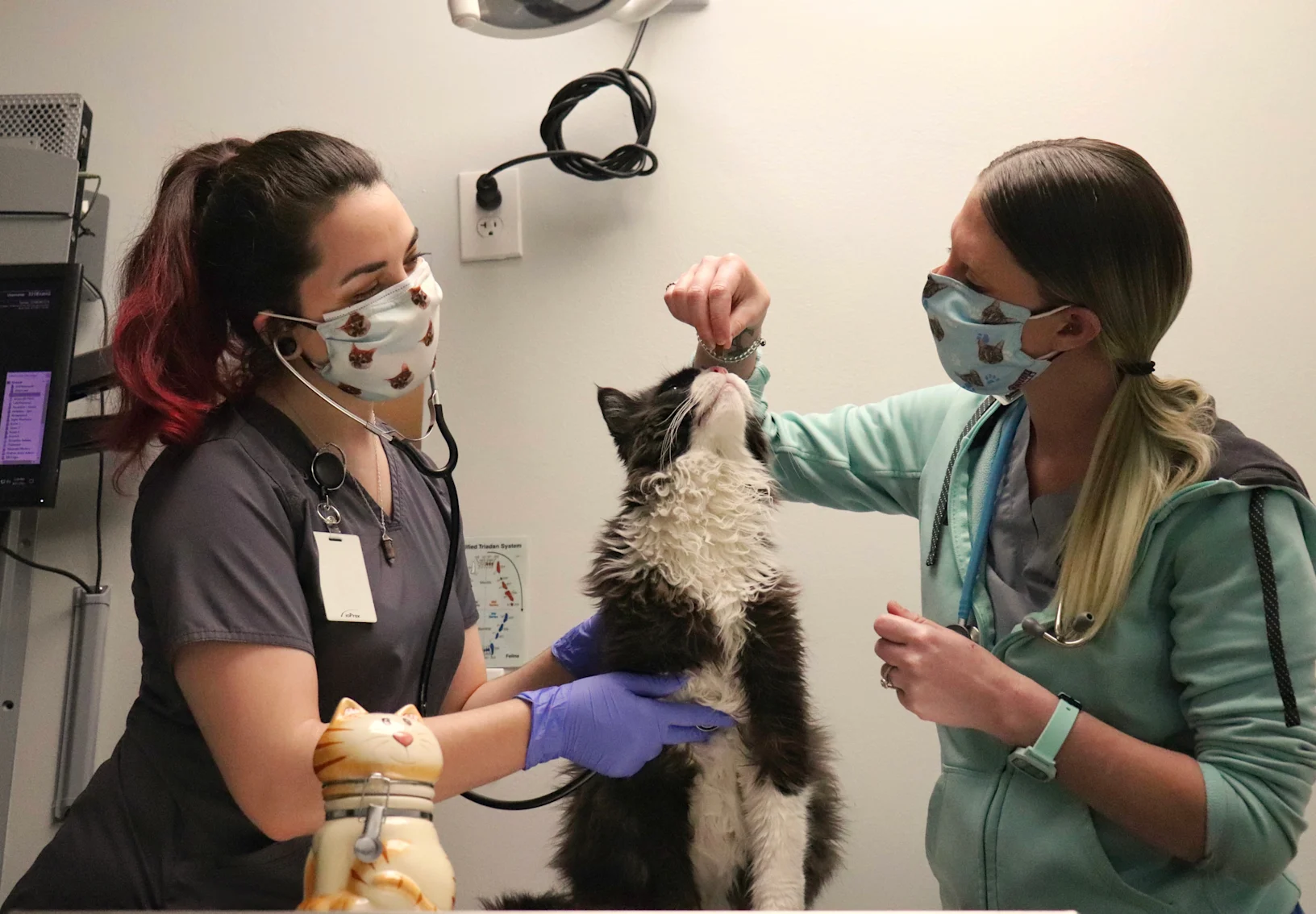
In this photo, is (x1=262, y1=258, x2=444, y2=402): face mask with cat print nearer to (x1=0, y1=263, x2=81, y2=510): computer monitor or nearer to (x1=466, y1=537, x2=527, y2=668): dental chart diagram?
(x1=466, y1=537, x2=527, y2=668): dental chart diagram

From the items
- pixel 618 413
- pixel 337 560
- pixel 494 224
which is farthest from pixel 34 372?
pixel 618 413

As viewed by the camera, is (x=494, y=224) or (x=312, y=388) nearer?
(x=312, y=388)

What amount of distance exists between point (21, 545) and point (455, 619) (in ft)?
4.55

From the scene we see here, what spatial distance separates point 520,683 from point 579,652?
99 mm

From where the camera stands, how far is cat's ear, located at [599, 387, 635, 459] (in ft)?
4.76

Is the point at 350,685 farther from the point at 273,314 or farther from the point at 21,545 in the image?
the point at 21,545

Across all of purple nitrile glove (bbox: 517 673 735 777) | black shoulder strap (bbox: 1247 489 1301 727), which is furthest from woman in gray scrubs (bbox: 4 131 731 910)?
black shoulder strap (bbox: 1247 489 1301 727)

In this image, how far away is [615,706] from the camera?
123 cm

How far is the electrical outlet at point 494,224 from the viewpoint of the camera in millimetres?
2211

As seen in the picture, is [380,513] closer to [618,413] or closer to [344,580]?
[344,580]

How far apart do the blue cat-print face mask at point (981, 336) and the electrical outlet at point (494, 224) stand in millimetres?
1102

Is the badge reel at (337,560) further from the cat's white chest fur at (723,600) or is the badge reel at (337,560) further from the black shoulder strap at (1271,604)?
the black shoulder strap at (1271,604)

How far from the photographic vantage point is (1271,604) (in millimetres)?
1178

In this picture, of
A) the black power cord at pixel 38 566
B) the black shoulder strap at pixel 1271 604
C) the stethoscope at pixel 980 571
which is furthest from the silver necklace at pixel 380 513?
the black power cord at pixel 38 566
